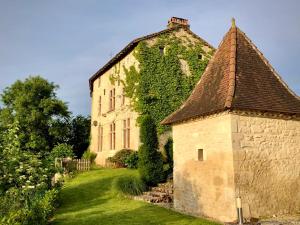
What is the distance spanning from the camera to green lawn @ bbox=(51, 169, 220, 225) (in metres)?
11.2

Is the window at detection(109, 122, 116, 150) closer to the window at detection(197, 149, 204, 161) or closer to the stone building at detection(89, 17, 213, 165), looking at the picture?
the stone building at detection(89, 17, 213, 165)

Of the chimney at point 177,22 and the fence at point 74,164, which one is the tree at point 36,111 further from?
the chimney at point 177,22

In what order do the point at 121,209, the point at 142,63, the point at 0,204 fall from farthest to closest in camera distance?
the point at 142,63 < the point at 121,209 < the point at 0,204

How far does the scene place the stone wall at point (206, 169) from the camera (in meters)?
10.9

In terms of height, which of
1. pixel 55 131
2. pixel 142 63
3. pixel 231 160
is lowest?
pixel 231 160

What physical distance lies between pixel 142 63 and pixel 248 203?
47.5 ft

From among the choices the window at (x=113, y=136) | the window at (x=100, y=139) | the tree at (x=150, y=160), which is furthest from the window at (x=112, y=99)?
the tree at (x=150, y=160)

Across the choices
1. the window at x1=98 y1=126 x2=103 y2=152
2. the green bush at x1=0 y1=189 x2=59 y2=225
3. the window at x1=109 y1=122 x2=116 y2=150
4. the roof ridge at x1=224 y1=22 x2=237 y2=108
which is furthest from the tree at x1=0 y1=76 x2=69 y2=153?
the roof ridge at x1=224 y1=22 x2=237 y2=108

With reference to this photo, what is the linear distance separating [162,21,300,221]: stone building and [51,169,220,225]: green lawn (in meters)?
1.11

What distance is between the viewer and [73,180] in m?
20.8

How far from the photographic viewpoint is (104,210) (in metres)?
13.1

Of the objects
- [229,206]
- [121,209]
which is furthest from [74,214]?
[229,206]

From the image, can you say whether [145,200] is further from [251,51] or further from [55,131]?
[55,131]

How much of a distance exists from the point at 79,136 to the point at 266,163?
90.8ft
